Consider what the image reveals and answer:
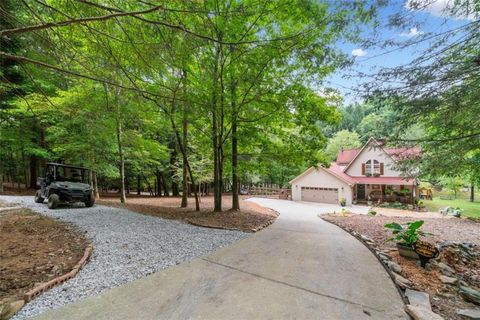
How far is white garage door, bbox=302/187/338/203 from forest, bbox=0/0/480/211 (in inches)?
462

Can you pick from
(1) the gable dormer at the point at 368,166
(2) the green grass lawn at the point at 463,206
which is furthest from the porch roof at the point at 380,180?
(2) the green grass lawn at the point at 463,206

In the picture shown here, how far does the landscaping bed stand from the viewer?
2.99 meters

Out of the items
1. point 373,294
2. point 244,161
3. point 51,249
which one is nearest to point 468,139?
point 373,294

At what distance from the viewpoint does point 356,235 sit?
6605 millimetres

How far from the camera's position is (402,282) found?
347cm

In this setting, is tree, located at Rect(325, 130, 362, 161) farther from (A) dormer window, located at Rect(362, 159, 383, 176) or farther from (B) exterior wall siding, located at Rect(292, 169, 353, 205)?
(B) exterior wall siding, located at Rect(292, 169, 353, 205)

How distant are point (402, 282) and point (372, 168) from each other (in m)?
20.1

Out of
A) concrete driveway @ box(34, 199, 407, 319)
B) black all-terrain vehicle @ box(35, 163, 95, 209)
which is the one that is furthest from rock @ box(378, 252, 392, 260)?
black all-terrain vehicle @ box(35, 163, 95, 209)

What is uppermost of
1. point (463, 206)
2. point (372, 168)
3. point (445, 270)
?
point (372, 168)

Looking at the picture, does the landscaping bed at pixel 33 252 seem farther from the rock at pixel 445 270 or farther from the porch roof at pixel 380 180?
the porch roof at pixel 380 180

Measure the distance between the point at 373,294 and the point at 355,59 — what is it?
3803 mm

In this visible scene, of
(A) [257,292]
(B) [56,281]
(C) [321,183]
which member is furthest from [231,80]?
(C) [321,183]

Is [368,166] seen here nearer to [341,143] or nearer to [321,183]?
[321,183]

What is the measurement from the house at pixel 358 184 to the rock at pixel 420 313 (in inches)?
661
